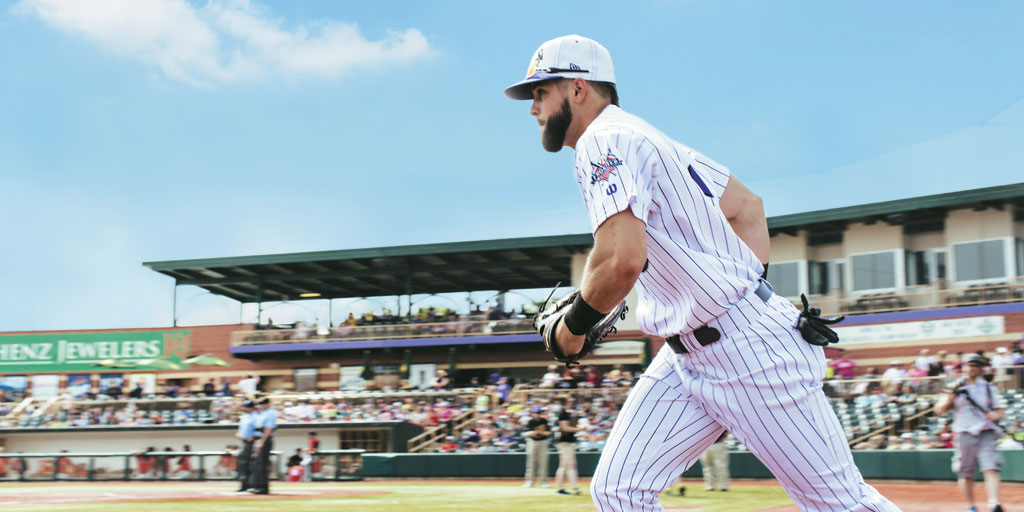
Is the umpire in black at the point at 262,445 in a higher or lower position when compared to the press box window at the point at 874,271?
lower

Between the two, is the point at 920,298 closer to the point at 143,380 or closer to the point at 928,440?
the point at 928,440

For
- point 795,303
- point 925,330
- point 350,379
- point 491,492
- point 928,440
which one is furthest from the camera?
point 350,379

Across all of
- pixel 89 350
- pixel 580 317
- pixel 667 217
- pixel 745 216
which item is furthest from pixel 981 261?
pixel 89 350

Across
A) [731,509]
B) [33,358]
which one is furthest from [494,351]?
[731,509]

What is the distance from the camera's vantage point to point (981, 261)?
94.5 ft

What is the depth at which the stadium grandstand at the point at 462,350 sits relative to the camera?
24859mm

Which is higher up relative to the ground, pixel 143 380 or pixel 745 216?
pixel 745 216

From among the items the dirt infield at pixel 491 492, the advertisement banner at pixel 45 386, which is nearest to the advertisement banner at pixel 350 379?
the advertisement banner at pixel 45 386

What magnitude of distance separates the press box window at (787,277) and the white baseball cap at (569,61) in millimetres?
29818

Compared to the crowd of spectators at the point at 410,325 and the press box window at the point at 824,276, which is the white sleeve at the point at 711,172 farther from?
the crowd of spectators at the point at 410,325

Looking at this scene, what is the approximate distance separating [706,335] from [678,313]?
12 centimetres

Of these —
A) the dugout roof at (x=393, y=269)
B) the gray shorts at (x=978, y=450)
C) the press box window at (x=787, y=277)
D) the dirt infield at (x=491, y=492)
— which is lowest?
the dirt infield at (x=491, y=492)

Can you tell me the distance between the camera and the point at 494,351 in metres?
38.5

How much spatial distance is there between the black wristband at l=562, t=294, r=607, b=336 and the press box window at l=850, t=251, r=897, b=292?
2932 centimetres
